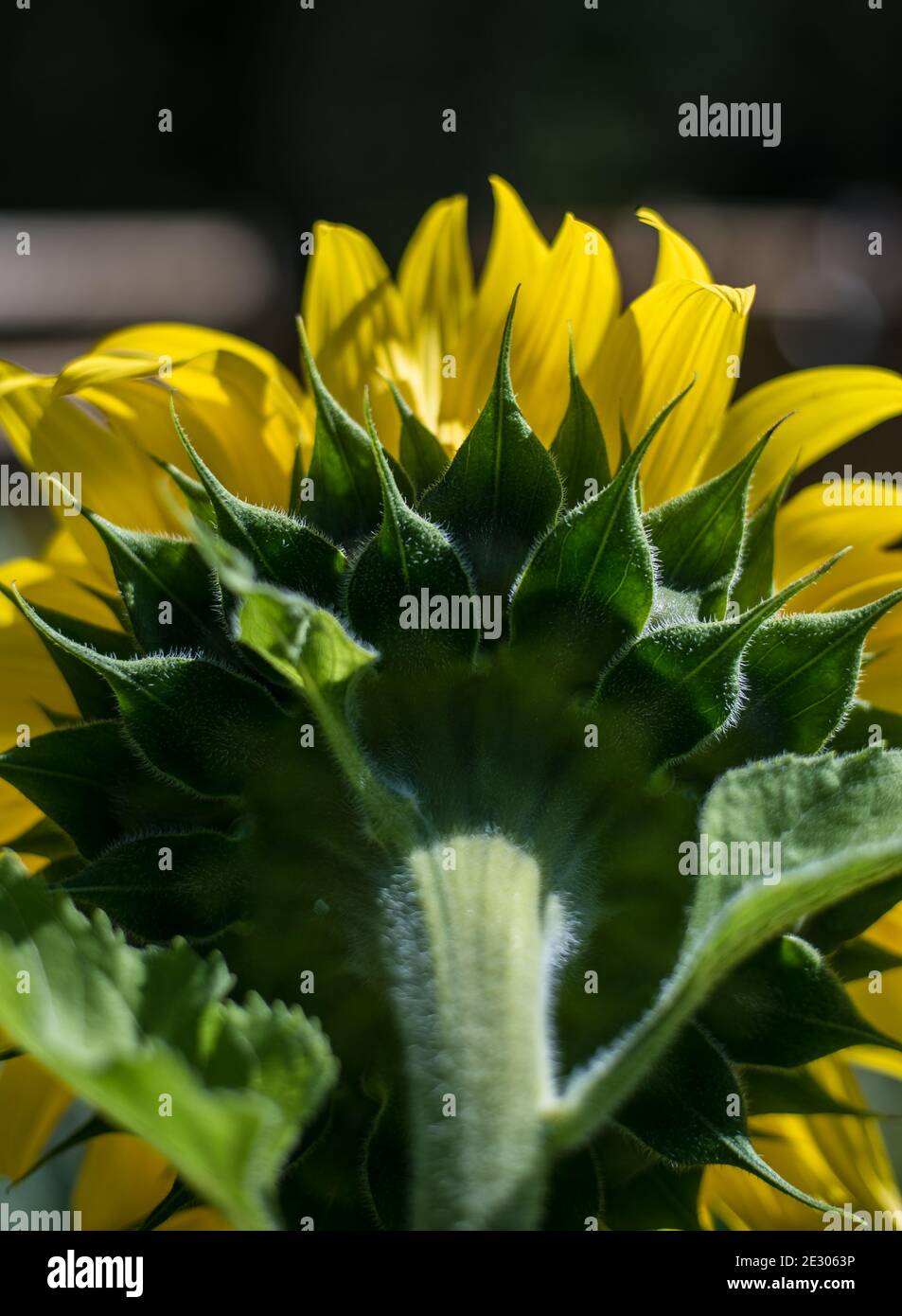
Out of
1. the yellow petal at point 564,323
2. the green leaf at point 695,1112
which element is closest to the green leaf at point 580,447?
the yellow petal at point 564,323

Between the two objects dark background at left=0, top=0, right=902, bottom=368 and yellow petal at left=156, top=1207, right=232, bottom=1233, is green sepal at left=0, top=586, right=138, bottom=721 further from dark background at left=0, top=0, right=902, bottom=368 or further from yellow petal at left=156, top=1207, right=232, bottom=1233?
dark background at left=0, top=0, right=902, bottom=368

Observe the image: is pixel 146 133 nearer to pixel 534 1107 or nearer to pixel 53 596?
pixel 53 596

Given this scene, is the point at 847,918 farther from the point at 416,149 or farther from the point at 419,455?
the point at 416,149

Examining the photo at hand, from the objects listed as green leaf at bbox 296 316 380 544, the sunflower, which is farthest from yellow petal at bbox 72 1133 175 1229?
green leaf at bbox 296 316 380 544

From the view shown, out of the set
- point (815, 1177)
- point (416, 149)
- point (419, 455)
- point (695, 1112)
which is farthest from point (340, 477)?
point (416, 149)

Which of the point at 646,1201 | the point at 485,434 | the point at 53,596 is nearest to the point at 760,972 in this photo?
the point at 646,1201
